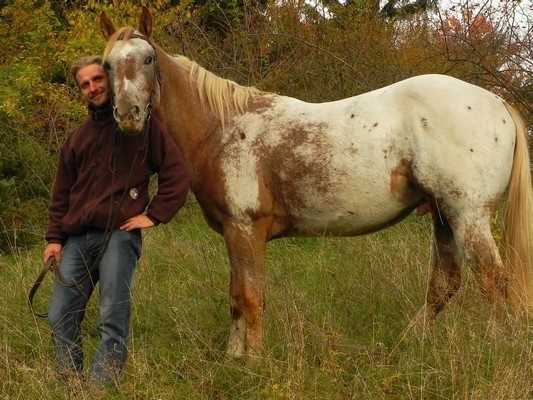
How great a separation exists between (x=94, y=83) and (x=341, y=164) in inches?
59.7

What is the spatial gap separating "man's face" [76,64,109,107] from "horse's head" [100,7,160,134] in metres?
0.05

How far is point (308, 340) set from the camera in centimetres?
391

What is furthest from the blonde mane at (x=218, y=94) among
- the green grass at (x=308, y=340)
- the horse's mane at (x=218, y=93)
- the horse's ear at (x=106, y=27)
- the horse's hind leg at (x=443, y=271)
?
the horse's hind leg at (x=443, y=271)

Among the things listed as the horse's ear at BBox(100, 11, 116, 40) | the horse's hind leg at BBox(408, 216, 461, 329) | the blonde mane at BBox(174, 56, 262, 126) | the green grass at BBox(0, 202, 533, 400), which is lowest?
the green grass at BBox(0, 202, 533, 400)

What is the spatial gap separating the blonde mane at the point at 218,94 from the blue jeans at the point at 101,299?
41.1 inches

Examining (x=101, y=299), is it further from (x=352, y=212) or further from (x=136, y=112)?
(x=352, y=212)

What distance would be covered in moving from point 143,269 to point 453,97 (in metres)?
3.17

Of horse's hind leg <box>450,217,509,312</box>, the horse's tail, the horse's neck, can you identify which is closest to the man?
the horse's neck

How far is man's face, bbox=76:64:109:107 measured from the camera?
3859mm

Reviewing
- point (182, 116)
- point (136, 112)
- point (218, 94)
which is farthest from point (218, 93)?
point (136, 112)

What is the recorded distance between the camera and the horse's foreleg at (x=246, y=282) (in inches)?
168

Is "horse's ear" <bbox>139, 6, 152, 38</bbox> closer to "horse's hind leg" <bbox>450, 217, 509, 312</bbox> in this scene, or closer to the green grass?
the green grass

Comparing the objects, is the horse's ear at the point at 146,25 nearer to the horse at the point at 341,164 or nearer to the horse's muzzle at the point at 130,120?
the horse at the point at 341,164

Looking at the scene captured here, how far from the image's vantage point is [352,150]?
4.27 meters
